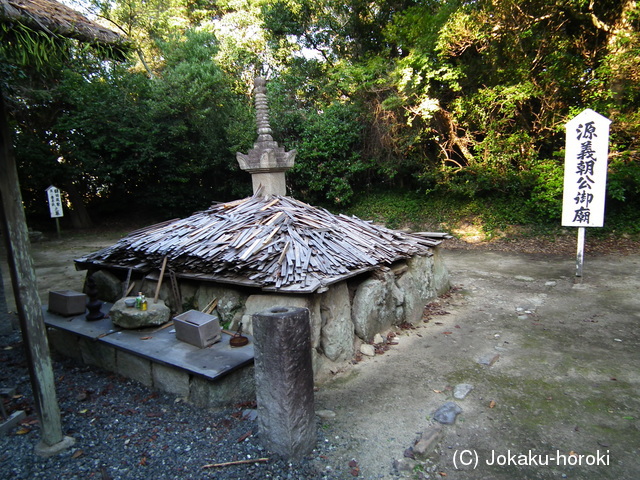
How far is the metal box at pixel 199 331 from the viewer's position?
12.0ft

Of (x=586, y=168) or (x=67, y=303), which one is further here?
(x=586, y=168)

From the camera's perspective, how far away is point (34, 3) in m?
2.74

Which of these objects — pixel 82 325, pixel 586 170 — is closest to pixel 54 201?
pixel 82 325

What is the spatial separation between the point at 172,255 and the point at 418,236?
13.4 feet

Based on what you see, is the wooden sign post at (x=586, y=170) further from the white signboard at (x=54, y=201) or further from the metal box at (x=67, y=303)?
the white signboard at (x=54, y=201)

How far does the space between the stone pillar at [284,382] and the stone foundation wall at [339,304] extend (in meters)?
1.14

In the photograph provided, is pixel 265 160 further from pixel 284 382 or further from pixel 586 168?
pixel 586 168

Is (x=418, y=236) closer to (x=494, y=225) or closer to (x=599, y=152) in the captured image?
Result: (x=599, y=152)

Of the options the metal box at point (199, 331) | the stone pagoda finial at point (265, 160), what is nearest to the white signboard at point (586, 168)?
the stone pagoda finial at point (265, 160)

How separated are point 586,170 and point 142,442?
25.9 ft

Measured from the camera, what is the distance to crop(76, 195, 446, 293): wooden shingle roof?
413 cm

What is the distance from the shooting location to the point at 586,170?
6.86m

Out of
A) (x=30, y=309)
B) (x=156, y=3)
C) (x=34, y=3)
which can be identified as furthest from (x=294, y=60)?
(x=30, y=309)

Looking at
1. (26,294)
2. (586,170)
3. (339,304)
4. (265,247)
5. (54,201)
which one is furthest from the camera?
(54,201)
